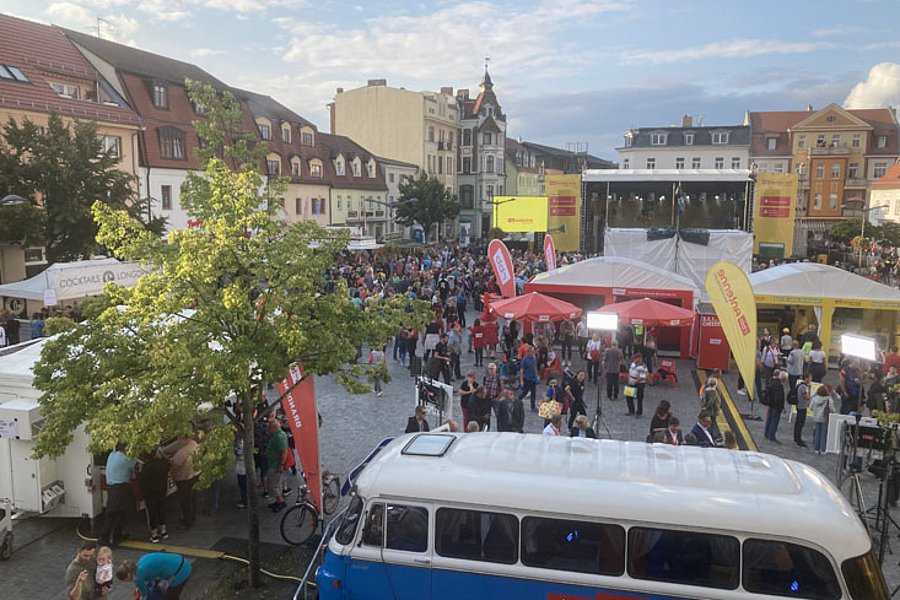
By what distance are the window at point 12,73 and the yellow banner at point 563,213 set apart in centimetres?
2860

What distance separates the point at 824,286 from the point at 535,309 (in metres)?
8.74

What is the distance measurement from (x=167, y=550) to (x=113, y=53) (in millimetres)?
33825

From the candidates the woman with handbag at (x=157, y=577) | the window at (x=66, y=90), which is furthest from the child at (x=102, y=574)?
the window at (x=66, y=90)

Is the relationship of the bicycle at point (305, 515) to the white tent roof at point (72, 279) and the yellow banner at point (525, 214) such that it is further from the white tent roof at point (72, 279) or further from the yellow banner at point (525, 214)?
the yellow banner at point (525, 214)

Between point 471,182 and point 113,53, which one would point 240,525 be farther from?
point 471,182

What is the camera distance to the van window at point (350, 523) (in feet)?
22.6

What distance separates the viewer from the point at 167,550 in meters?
9.34

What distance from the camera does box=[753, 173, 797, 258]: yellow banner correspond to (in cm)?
4292

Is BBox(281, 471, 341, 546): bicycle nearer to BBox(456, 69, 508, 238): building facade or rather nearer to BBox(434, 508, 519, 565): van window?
BBox(434, 508, 519, 565): van window

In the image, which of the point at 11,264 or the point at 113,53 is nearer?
the point at 11,264

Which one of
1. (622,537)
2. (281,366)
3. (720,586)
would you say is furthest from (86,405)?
(720,586)

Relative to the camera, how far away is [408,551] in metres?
6.67

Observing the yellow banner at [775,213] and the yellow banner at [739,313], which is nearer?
the yellow banner at [739,313]

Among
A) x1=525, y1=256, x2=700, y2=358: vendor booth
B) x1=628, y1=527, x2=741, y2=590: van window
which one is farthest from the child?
x1=525, y1=256, x2=700, y2=358: vendor booth
